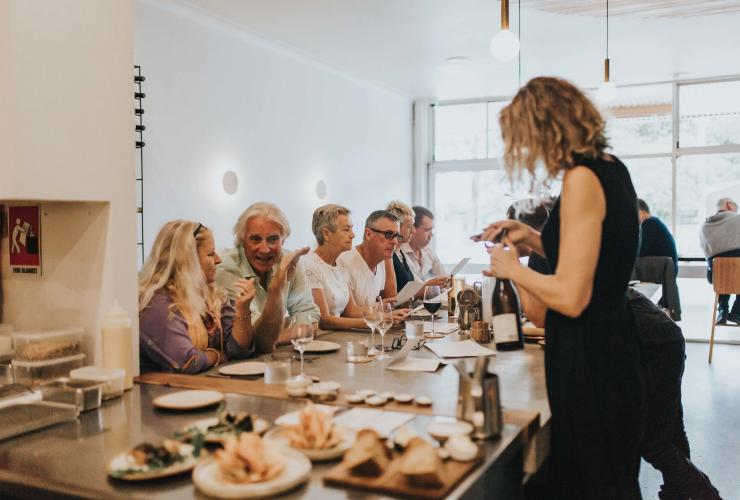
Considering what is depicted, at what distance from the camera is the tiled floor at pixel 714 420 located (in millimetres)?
3754

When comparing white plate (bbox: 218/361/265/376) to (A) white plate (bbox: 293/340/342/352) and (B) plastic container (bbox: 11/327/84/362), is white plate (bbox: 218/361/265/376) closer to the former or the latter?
(A) white plate (bbox: 293/340/342/352)

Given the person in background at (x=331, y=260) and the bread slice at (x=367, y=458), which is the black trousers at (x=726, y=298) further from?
the bread slice at (x=367, y=458)

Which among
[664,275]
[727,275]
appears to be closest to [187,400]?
[727,275]

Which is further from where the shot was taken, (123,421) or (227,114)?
(227,114)

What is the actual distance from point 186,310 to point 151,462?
119 cm

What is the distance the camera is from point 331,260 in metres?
4.09

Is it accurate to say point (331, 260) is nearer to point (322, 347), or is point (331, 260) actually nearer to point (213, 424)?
point (322, 347)

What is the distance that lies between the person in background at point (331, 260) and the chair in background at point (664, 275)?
13.5ft

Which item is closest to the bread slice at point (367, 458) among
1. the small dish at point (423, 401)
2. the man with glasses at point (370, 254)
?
the small dish at point (423, 401)

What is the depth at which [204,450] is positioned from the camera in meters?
1.41

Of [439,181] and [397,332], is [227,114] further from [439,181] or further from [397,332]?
[439,181]

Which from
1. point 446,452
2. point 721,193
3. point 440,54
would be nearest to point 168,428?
point 446,452

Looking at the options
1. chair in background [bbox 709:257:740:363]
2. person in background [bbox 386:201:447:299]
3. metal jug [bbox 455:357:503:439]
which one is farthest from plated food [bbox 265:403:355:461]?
chair in background [bbox 709:257:740:363]

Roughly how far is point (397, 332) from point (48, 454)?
6.33ft
